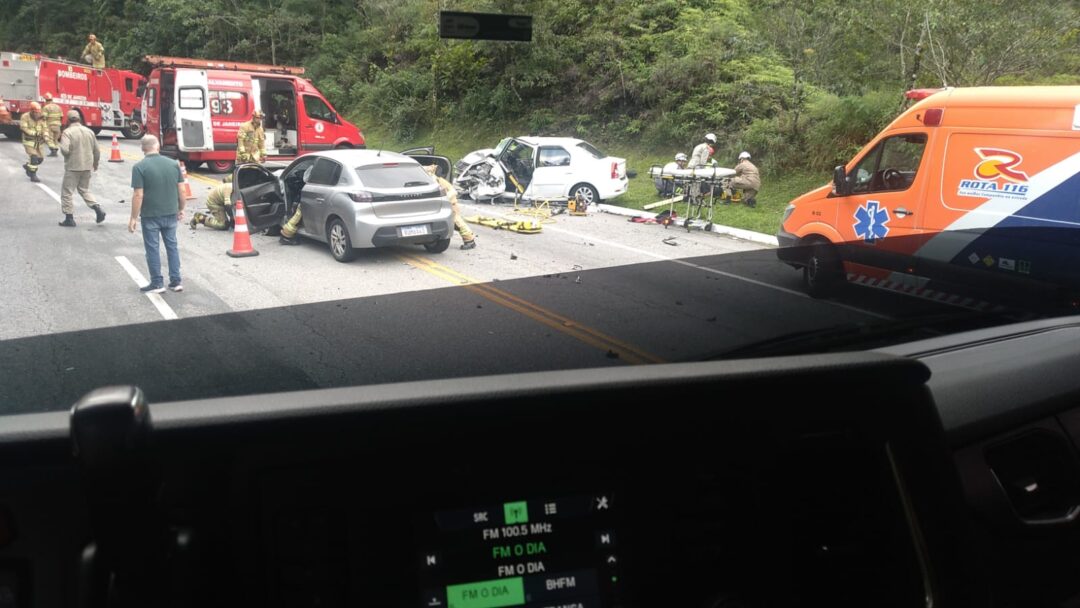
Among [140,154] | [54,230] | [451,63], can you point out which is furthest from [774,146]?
[54,230]

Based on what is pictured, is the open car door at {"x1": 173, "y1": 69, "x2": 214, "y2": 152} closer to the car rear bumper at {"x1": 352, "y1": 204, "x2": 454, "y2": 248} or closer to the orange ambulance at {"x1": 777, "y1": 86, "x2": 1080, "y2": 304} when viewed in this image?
the car rear bumper at {"x1": 352, "y1": 204, "x2": 454, "y2": 248}

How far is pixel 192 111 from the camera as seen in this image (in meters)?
1.78

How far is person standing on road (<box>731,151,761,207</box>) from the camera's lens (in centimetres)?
235

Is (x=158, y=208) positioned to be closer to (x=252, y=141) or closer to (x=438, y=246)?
(x=252, y=141)

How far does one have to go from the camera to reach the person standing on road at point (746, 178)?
7.72 ft

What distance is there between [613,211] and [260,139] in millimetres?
961

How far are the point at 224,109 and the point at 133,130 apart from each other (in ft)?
0.65

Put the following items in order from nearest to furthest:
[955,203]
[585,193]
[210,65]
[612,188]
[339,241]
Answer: [339,241] < [210,65] < [955,203] < [585,193] < [612,188]

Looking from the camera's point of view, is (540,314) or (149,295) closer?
(149,295)

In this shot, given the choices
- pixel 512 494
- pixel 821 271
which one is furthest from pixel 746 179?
pixel 512 494

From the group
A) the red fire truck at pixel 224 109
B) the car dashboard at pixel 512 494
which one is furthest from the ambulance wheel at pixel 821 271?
the red fire truck at pixel 224 109

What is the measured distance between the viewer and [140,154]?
1.62 m

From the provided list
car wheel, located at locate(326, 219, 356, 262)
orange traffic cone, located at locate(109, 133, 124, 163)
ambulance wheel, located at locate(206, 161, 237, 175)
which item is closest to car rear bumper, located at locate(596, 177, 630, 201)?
car wheel, located at locate(326, 219, 356, 262)

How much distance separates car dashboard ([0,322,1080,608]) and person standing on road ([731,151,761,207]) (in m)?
0.55
